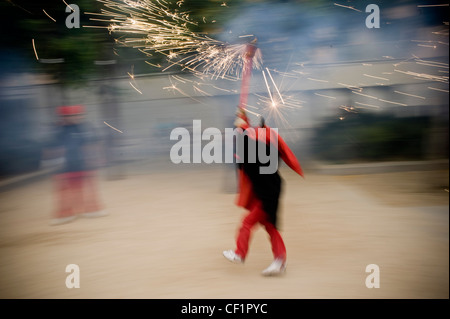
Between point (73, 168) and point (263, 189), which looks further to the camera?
point (73, 168)

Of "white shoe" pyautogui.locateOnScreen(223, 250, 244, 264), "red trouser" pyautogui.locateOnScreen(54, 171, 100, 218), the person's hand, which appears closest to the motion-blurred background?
the person's hand

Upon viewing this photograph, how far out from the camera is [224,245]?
14.3 ft

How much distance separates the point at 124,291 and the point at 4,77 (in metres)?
7.45

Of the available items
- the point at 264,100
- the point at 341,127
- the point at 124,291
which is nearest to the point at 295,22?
the point at 341,127

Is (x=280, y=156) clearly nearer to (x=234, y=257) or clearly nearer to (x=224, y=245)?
(x=234, y=257)

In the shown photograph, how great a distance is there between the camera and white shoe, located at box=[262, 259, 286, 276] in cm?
353

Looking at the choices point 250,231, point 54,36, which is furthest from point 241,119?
point 54,36

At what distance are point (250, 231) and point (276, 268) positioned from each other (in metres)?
0.42

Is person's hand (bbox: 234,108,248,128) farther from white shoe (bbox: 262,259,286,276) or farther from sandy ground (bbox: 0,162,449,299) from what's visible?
sandy ground (bbox: 0,162,449,299)

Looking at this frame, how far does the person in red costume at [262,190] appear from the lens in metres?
3.47

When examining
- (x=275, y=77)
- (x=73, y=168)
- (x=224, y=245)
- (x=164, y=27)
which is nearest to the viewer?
(x=224, y=245)

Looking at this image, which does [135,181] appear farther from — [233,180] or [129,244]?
[129,244]

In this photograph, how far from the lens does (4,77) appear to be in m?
8.70

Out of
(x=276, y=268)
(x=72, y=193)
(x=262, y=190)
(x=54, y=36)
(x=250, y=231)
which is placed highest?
(x=54, y=36)
